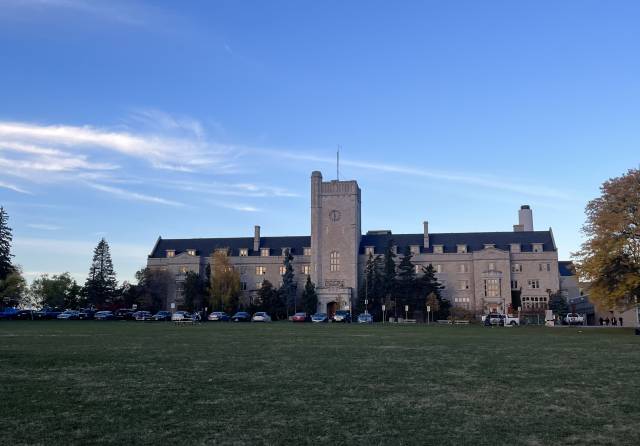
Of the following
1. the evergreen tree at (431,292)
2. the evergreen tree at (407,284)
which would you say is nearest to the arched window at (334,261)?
the evergreen tree at (407,284)

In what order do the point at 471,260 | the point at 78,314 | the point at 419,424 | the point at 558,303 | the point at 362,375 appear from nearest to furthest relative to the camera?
the point at 419,424, the point at 362,375, the point at 78,314, the point at 558,303, the point at 471,260

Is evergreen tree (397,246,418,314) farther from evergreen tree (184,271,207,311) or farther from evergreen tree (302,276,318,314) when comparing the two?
evergreen tree (184,271,207,311)

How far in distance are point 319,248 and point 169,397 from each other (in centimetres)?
9084

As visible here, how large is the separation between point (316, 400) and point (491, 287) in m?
90.6


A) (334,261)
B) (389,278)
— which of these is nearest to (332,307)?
(334,261)

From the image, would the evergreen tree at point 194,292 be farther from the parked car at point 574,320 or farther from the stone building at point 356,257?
the parked car at point 574,320

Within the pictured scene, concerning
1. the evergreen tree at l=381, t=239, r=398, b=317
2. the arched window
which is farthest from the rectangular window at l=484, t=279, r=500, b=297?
the arched window

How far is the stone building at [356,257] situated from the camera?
9788 centimetres

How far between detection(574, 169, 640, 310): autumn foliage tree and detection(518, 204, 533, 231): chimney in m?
71.7

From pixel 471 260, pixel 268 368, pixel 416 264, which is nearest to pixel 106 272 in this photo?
pixel 416 264

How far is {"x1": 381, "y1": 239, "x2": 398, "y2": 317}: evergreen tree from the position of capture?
91.1 meters

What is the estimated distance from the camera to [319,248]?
102 metres

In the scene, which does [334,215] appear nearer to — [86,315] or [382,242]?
[382,242]

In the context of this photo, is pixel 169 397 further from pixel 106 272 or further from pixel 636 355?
pixel 106 272
